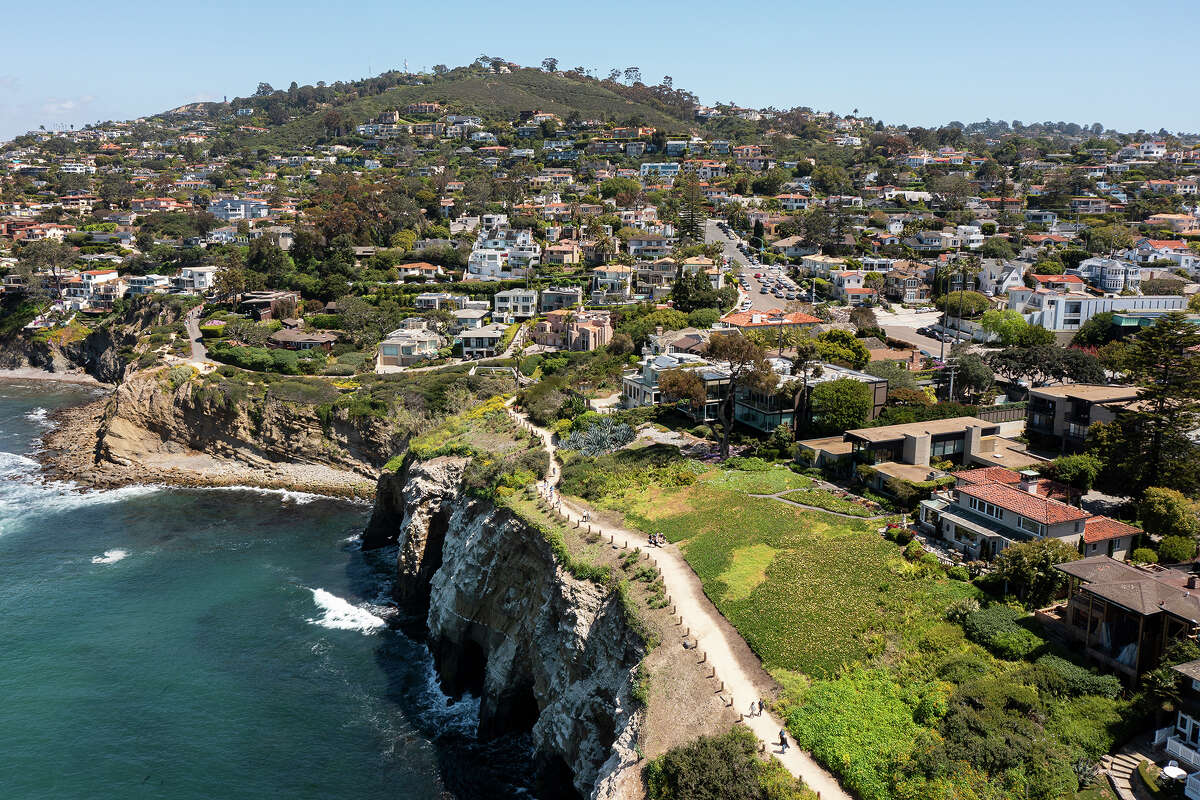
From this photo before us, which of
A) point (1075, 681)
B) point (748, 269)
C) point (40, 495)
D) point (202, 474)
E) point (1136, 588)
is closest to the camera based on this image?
point (1075, 681)

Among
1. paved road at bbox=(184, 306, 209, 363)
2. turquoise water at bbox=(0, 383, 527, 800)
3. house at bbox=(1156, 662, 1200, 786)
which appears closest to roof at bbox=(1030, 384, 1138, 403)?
house at bbox=(1156, 662, 1200, 786)

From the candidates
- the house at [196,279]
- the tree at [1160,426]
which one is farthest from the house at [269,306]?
the tree at [1160,426]

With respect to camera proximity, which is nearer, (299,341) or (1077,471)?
(1077,471)

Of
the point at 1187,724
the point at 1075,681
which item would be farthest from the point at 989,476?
the point at 1187,724

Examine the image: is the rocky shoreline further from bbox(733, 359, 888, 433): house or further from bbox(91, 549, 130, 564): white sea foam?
bbox(733, 359, 888, 433): house

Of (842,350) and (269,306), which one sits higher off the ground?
(269,306)

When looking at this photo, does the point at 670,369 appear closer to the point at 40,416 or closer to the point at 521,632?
the point at 521,632
